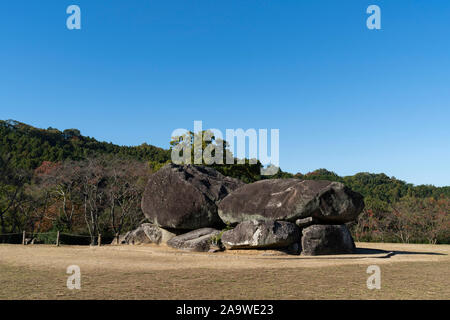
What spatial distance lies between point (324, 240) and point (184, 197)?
7832 mm

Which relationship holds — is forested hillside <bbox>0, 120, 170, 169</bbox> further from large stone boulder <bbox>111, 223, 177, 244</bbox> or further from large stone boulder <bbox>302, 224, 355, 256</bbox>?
large stone boulder <bbox>302, 224, 355, 256</bbox>

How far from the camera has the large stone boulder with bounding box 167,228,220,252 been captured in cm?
1744

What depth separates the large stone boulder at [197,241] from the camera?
57.2 ft

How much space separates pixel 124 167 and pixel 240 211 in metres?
16.6

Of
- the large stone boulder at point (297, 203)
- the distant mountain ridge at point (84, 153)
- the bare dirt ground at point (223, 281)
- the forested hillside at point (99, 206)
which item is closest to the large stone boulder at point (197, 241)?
the large stone boulder at point (297, 203)

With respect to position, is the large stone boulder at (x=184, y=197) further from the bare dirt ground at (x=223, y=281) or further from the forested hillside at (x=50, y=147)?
the forested hillside at (x=50, y=147)

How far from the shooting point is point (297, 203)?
17062 millimetres

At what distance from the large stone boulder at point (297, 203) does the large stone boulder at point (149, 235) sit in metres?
4.13

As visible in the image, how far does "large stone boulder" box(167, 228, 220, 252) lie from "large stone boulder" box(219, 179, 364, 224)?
127 centimetres

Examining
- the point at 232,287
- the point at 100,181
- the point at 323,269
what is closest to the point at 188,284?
the point at 232,287
